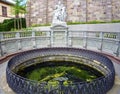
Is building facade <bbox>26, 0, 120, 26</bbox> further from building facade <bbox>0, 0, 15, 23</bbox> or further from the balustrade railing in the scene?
the balustrade railing

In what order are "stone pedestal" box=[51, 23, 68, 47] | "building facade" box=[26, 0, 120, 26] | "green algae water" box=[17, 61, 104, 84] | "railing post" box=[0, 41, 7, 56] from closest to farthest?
"green algae water" box=[17, 61, 104, 84], "railing post" box=[0, 41, 7, 56], "stone pedestal" box=[51, 23, 68, 47], "building facade" box=[26, 0, 120, 26]

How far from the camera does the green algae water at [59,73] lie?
302 inches

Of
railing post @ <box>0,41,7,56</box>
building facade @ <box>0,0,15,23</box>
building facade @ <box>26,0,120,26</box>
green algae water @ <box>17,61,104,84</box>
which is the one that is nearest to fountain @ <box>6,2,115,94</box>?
green algae water @ <box>17,61,104,84</box>

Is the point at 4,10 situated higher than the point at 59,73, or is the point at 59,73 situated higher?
the point at 4,10

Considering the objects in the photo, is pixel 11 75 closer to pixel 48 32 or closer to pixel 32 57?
pixel 32 57

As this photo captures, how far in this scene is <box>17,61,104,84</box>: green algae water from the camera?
25.2 ft

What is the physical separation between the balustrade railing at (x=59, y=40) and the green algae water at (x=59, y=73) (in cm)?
257

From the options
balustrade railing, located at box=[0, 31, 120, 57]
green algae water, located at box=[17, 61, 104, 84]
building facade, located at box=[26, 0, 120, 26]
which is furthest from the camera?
building facade, located at box=[26, 0, 120, 26]

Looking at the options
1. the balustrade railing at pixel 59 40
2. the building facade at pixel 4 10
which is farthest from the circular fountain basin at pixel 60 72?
the building facade at pixel 4 10

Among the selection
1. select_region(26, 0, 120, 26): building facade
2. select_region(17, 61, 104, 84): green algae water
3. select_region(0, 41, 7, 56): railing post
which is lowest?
select_region(17, 61, 104, 84): green algae water

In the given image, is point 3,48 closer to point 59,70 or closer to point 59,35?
point 59,70

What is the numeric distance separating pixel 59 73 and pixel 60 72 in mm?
182

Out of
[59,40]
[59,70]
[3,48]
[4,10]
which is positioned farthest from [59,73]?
[4,10]

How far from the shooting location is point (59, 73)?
333 inches
